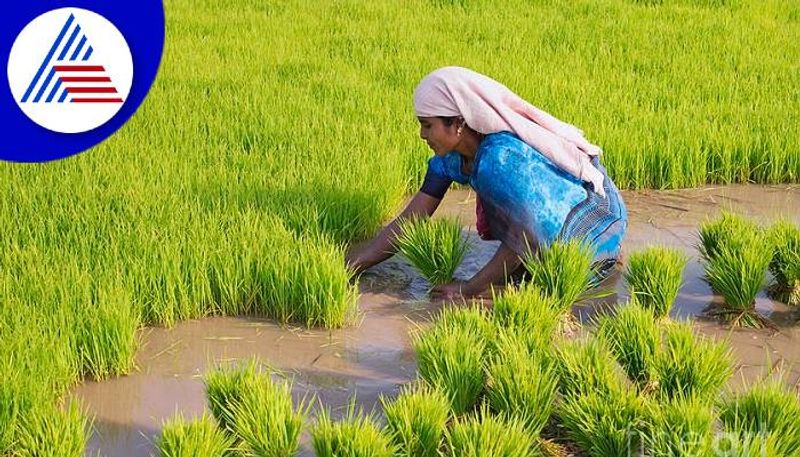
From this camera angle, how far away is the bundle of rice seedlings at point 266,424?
9.67 feet

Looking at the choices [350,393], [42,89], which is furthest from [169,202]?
[350,393]

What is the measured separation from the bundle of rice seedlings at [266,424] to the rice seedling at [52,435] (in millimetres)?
→ 409

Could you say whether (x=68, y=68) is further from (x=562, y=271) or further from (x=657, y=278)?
(x=657, y=278)

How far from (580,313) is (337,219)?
113cm

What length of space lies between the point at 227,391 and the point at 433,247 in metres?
1.33

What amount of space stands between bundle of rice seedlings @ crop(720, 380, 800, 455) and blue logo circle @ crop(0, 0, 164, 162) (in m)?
3.41

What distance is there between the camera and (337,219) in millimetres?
4688

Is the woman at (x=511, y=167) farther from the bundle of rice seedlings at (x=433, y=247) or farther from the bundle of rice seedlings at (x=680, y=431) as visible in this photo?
the bundle of rice seedlings at (x=680, y=431)

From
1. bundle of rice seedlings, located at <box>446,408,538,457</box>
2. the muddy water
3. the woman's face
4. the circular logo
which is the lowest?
the muddy water

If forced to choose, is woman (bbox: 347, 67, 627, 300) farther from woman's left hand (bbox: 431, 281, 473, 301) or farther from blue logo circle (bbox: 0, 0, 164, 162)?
blue logo circle (bbox: 0, 0, 164, 162)

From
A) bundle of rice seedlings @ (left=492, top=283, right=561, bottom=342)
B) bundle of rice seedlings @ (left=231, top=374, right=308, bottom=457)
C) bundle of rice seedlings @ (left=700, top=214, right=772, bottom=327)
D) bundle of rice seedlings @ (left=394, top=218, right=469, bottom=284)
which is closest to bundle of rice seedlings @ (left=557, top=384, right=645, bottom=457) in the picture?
bundle of rice seedlings @ (left=492, top=283, right=561, bottom=342)

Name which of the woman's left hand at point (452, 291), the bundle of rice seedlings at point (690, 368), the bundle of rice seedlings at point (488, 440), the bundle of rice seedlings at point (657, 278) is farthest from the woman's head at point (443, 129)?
the bundle of rice seedlings at point (488, 440)

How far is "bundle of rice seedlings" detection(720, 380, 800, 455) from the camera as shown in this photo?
2.89 meters

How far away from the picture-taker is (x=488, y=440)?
110 inches
